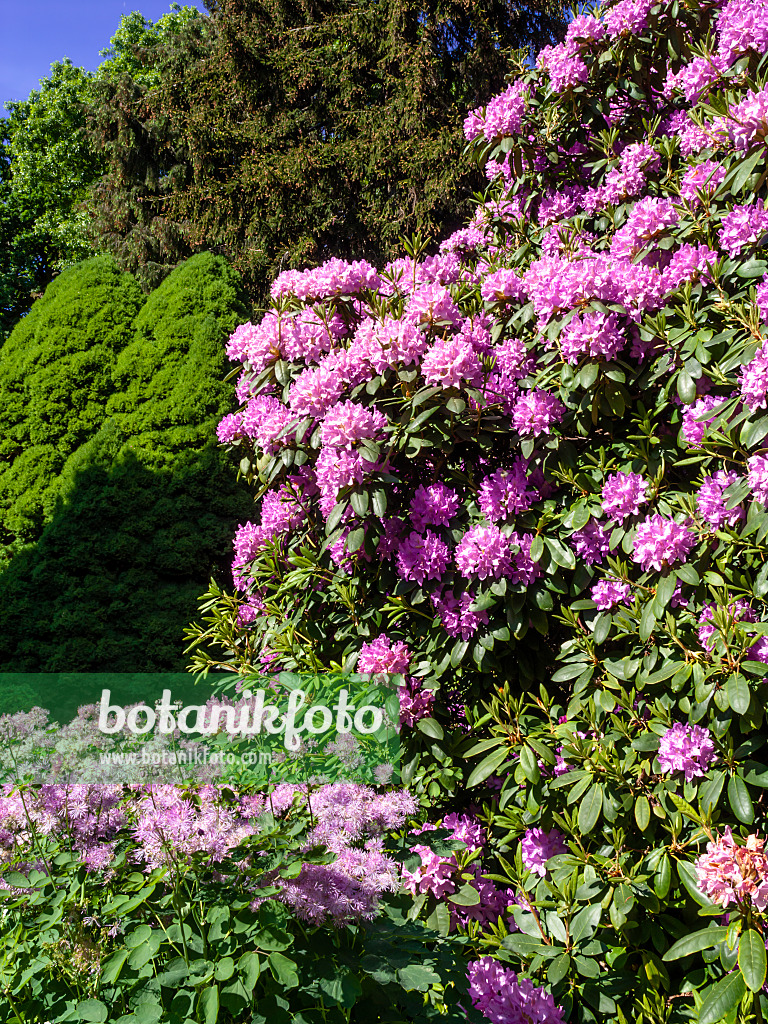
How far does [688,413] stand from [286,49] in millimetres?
10019

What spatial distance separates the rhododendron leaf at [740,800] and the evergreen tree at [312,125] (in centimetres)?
777

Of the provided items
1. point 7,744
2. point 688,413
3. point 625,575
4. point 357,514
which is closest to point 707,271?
point 688,413

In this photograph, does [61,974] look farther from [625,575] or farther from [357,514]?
[625,575]

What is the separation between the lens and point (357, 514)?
6.69 feet

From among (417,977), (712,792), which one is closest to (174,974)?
(417,977)

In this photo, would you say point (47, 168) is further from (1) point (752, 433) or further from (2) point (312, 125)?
(1) point (752, 433)

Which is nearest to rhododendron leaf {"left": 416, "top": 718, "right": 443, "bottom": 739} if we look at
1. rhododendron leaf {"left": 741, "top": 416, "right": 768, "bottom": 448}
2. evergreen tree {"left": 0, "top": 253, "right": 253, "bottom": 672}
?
rhododendron leaf {"left": 741, "top": 416, "right": 768, "bottom": 448}

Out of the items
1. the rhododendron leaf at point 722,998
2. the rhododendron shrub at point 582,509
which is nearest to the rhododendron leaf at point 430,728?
the rhododendron shrub at point 582,509

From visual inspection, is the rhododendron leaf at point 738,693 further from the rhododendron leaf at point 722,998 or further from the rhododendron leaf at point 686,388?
the rhododendron leaf at point 686,388

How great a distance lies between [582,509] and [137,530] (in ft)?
15.2

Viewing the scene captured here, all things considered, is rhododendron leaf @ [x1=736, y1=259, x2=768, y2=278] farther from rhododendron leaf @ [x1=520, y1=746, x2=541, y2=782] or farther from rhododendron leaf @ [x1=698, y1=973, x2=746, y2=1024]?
rhododendron leaf @ [x1=698, y1=973, x2=746, y2=1024]

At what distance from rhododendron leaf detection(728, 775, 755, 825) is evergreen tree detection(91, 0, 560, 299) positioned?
777 cm

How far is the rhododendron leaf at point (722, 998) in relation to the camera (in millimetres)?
1502

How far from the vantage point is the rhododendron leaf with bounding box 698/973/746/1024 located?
150 centimetres
